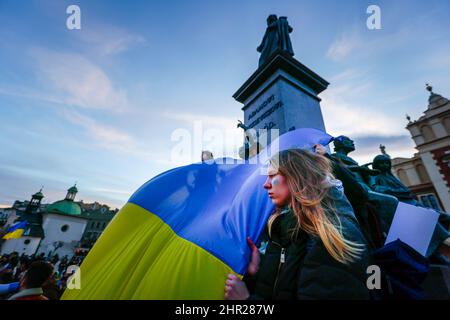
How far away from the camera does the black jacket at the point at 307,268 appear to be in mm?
891

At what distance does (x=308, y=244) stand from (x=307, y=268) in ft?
0.53

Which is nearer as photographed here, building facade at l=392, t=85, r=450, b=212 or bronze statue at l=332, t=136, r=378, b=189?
bronze statue at l=332, t=136, r=378, b=189

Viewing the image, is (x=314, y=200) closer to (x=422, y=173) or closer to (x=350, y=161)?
(x=350, y=161)

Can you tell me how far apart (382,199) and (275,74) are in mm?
3850

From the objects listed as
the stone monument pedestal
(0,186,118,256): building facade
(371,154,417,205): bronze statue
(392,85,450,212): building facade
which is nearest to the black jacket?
(371,154,417,205): bronze statue

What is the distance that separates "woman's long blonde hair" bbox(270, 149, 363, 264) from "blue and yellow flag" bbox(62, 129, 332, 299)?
0.69m

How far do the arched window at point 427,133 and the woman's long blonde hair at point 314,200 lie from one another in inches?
1270

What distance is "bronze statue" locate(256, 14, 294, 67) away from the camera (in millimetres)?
6496

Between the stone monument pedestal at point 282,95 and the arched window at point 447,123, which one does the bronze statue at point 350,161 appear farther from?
the arched window at point 447,123

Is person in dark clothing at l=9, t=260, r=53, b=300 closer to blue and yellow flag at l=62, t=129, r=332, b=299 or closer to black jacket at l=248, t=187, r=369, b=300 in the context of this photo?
blue and yellow flag at l=62, t=129, r=332, b=299

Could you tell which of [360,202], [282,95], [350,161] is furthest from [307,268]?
[282,95]

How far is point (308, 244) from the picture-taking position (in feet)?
3.67
